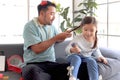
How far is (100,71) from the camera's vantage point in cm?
194

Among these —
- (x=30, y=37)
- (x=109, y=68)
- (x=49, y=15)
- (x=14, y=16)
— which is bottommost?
(x=109, y=68)

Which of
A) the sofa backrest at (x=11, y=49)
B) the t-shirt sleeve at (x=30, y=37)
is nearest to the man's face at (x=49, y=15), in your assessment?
the t-shirt sleeve at (x=30, y=37)

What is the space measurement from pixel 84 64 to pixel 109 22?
64.6 inches

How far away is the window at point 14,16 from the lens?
408 cm

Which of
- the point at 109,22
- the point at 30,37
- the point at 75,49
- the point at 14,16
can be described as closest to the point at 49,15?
the point at 30,37

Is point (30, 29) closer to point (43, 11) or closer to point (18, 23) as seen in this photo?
point (43, 11)

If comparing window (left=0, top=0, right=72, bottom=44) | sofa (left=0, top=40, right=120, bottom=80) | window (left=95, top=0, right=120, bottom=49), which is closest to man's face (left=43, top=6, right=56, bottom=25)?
sofa (left=0, top=40, right=120, bottom=80)

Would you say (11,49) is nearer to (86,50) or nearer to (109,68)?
(86,50)

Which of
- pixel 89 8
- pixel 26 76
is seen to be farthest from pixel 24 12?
pixel 26 76

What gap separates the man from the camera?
Result: 1.89 m

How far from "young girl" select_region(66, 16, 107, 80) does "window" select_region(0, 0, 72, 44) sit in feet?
7.42

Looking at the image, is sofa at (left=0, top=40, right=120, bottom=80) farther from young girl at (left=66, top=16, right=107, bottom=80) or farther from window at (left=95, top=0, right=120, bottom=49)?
window at (left=95, top=0, right=120, bottom=49)

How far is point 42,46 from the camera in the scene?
1.89 metres

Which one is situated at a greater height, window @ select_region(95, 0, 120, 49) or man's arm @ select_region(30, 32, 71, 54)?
window @ select_region(95, 0, 120, 49)
